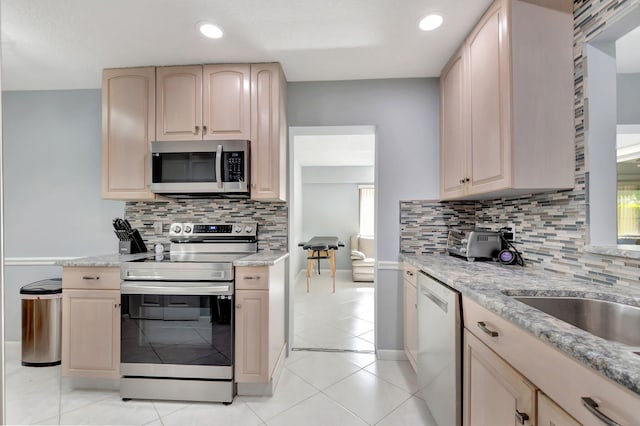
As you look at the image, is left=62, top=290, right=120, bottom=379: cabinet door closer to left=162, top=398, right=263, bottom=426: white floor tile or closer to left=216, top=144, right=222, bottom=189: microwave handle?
left=162, top=398, right=263, bottom=426: white floor tile

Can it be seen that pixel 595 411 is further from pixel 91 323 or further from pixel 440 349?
pixel 91 323

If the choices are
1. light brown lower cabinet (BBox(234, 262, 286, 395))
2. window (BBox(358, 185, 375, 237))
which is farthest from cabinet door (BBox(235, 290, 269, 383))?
window (BBox(358, 185, 375, 237))

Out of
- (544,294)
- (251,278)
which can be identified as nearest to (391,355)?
(251,278)

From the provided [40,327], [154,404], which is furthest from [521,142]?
[40,327]

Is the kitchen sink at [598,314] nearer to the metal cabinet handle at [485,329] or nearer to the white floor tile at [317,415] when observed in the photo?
the metal cabinet handle at [485,329]

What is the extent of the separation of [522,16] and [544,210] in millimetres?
1038

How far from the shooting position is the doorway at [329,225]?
2.58m

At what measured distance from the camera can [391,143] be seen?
246 centimetres

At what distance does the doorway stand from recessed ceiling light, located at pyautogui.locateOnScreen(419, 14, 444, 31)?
0.83m

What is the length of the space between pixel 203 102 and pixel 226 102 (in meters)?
0.18

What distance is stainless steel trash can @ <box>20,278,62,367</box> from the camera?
2234 mm

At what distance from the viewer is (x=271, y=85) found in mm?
2170

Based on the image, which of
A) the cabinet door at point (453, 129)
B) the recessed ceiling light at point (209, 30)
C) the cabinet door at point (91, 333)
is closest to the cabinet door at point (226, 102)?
the recessed ceiling light at point (209, 30)

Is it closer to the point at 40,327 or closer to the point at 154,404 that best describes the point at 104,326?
the point at 154,404
